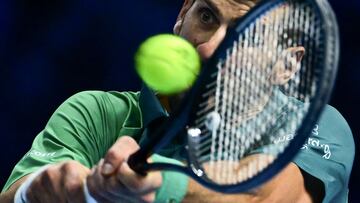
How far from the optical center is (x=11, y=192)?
57.8 inches

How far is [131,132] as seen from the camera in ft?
5.37

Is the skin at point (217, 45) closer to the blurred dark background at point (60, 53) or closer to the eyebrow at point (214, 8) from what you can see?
the eyebrow at point (214, 8)

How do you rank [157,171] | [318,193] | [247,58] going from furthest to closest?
[318,193]
[247,58]
[157,171]

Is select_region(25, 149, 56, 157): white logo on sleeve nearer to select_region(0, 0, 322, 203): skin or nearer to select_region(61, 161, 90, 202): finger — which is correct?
select_region(0, 0, 322, 203): skin

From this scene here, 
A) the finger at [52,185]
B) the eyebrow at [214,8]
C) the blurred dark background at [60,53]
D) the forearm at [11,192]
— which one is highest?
the eyebrow at [214,8]

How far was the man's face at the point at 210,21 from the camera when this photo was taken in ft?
5.15

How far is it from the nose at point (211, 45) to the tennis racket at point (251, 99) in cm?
22

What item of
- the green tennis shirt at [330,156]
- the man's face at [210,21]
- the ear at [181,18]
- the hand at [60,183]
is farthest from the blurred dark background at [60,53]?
the hand at [60,183]

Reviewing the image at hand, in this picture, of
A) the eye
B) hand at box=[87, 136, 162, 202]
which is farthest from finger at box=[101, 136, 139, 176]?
the eye

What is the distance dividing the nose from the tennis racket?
8.6 inches

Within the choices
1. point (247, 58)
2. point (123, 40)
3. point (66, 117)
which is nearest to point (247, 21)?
point (247, 58)

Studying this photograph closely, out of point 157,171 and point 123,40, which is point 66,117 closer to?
point 157,171

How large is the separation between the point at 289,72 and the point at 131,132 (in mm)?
423

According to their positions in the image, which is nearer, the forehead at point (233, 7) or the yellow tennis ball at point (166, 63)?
the yellow tennis ball at point (166, 63)
